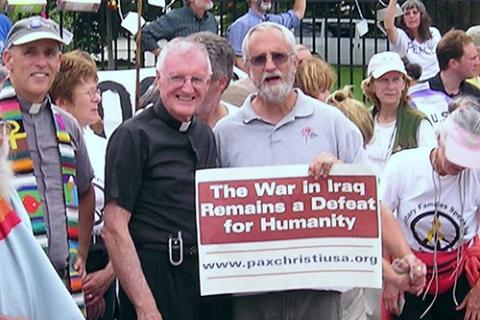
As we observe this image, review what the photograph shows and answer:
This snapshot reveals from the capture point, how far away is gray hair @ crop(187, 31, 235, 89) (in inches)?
215

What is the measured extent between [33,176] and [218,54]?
4.22 feet

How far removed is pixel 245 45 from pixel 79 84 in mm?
1176

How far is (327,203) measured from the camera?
16.0 ft

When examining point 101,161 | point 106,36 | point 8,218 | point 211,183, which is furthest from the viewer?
point 106,36

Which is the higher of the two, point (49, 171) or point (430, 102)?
point (49, 171)

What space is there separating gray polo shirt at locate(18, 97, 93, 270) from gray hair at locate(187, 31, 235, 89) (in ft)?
3.12

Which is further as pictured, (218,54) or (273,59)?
(218,54)

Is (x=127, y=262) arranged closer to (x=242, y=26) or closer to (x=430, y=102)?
(x=430, y=102)

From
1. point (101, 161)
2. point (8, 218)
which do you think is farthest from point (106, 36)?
point (8, 218)

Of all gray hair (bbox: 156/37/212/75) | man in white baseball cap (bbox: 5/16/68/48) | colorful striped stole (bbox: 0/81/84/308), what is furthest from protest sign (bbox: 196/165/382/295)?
man in white baseball cap (bbox: 5/16/68/48)

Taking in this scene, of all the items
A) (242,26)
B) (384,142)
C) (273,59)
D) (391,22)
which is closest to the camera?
(273,59)

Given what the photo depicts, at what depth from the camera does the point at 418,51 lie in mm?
11055

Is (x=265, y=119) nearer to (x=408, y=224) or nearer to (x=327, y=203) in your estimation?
(x=327, y=203)

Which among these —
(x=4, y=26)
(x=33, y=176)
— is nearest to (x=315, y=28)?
(x=4, y=26)
